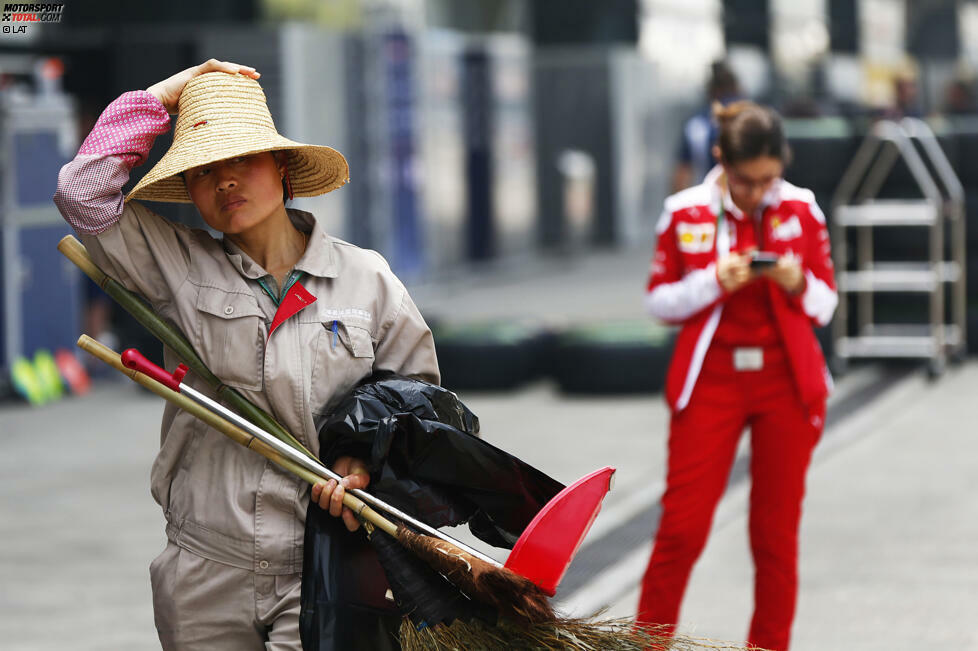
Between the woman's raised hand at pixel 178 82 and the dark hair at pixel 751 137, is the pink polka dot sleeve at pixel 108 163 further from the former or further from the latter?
the dark hair at pixel 751 137

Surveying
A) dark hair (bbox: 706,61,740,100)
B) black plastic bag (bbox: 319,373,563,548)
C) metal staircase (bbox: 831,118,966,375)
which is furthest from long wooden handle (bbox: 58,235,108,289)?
metal staircase (bbox: 831,118,966,375)

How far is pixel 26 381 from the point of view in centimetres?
1065

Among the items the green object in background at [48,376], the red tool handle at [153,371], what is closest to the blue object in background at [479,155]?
the green object in background at [48,376]

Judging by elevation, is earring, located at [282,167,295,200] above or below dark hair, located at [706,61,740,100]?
below

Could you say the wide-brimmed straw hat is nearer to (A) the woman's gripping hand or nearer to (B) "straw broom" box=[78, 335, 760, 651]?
(B) "straw broom" box=[78, 335, 760, 651]

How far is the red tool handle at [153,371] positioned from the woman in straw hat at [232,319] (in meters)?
0.09

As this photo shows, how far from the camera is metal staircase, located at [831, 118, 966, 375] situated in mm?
11164

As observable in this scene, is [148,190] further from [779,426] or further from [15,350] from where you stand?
[15,350]

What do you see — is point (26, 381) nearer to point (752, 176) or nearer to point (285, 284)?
point (752, 176)

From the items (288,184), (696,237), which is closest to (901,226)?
(696,237)

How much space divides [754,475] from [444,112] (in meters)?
13.2

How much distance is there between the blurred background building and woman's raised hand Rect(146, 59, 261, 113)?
509cm

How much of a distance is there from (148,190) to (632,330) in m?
7.71

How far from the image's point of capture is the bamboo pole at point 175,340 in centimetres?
301
